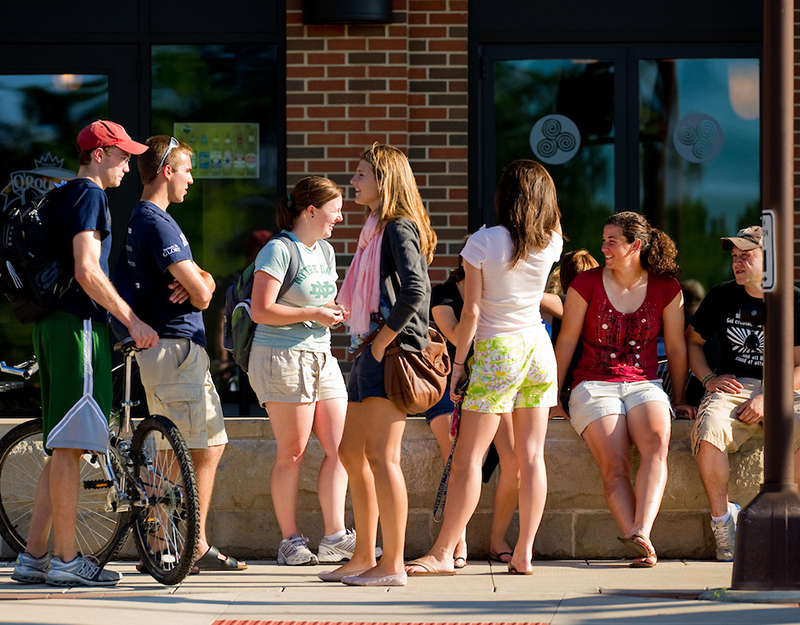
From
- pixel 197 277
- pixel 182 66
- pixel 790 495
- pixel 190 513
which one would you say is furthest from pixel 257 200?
pixel 790 495

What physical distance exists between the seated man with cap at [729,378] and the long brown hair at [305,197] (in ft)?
7.00

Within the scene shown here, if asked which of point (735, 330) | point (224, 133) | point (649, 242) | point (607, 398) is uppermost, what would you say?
point (224, 133)

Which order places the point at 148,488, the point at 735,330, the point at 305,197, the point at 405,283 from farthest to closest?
the point at 735,330, the point at 305,197, the point at 148,488, the point at 405,283

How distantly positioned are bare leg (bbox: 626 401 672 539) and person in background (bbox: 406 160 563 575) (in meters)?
0.58

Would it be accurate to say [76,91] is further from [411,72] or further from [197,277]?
[197,277]

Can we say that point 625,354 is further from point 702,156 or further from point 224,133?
point 224,133

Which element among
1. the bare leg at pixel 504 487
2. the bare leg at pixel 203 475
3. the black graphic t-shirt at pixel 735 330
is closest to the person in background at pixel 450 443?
the bare leg at pixel 504 487

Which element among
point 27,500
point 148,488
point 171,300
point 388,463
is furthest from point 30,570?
point 388,463

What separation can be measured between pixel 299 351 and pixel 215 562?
1.09m

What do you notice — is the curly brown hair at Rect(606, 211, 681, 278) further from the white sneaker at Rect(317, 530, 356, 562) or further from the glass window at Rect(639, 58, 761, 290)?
the white sneaker at Rect(317, 530, 356, 562)

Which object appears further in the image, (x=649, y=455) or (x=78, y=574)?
(x=649, y=455)

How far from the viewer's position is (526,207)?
513 cm

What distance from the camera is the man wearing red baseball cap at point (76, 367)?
4824mm

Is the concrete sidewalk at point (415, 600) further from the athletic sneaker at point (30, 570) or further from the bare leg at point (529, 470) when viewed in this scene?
the bare leg at point (529, 470)
